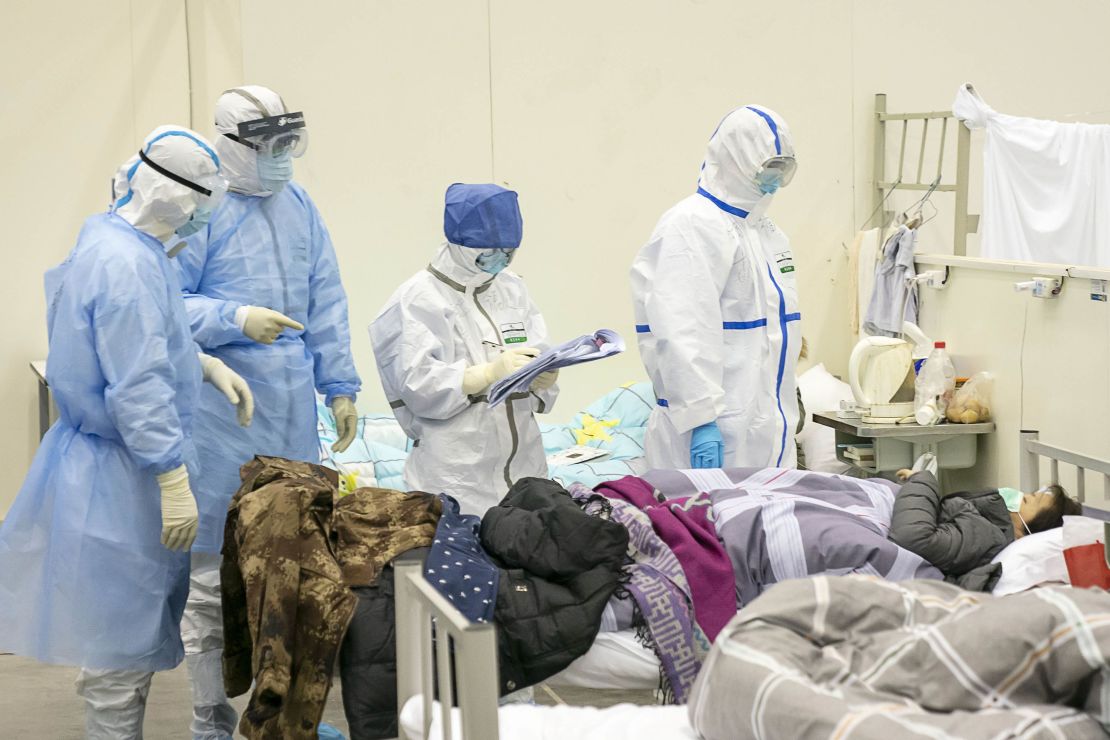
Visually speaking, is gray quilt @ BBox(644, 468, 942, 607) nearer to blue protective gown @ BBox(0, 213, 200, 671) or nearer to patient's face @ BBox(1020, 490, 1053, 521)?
patient's face @ BBox(1020, 490, 1053, 521)

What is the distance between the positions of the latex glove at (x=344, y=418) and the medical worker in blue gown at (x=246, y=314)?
0.12 metres

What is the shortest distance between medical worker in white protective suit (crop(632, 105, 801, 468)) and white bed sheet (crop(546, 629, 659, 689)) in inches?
41.7

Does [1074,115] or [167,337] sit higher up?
[1074,115]

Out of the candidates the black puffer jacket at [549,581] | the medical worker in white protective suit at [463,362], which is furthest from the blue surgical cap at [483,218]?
the black puffer jacket at [549,581]

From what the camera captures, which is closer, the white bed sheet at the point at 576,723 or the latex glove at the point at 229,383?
the white bed sheet at the point at 576,723

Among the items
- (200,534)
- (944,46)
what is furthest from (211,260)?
(944,46)

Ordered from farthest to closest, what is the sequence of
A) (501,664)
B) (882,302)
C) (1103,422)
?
(882,302), (1103,422), (501,664)

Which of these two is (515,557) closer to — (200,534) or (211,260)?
(200,534)

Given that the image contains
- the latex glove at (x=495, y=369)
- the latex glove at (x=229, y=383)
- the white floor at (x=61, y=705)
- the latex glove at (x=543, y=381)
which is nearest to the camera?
the latex glove at (x=229, y=383)

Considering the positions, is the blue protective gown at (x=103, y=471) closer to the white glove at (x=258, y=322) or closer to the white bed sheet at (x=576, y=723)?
the white glove at (x=258, y=322)

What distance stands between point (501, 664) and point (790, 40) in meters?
4.27

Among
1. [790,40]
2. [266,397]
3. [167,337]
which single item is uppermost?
[790,40]

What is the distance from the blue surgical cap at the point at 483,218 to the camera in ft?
11.2

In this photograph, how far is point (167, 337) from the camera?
2.85 m
